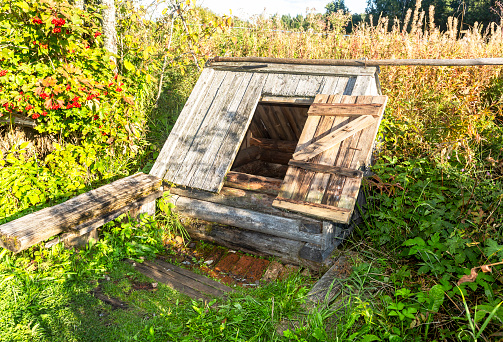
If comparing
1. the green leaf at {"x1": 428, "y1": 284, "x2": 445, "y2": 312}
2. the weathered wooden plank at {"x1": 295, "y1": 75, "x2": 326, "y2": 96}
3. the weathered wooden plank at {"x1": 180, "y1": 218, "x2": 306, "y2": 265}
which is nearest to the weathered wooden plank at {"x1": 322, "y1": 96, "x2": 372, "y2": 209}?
the weathered wooden plank at {"x1": 295, "y1": 75, "x2": 326, "y2": 96}

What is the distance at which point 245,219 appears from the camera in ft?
14.0

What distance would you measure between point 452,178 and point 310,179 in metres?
1.59

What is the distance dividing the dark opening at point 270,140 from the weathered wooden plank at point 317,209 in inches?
100

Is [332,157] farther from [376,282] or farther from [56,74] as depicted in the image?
[56,74]

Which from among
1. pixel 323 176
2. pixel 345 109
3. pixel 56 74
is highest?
pixel 56 74

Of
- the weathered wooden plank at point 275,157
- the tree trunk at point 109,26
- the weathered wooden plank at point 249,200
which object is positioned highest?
the tree trunk at point 109,26

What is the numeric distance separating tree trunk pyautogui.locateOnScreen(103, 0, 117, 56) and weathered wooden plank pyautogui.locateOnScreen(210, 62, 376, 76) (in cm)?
192

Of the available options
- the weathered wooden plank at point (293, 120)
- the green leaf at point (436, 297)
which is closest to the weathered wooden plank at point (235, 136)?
the weathered wooden plank at point (293, 120)

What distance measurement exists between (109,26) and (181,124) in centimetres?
221

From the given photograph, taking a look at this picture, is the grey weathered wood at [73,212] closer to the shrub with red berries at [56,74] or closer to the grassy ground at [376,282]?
the grassy ground at [376,282]

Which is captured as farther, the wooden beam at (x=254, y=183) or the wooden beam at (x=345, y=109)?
the wooden beam at (x=254, y=183)

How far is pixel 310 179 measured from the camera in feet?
12.6

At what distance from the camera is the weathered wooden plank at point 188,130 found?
4715 mm

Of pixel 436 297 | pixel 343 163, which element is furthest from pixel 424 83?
pixel 436 297
